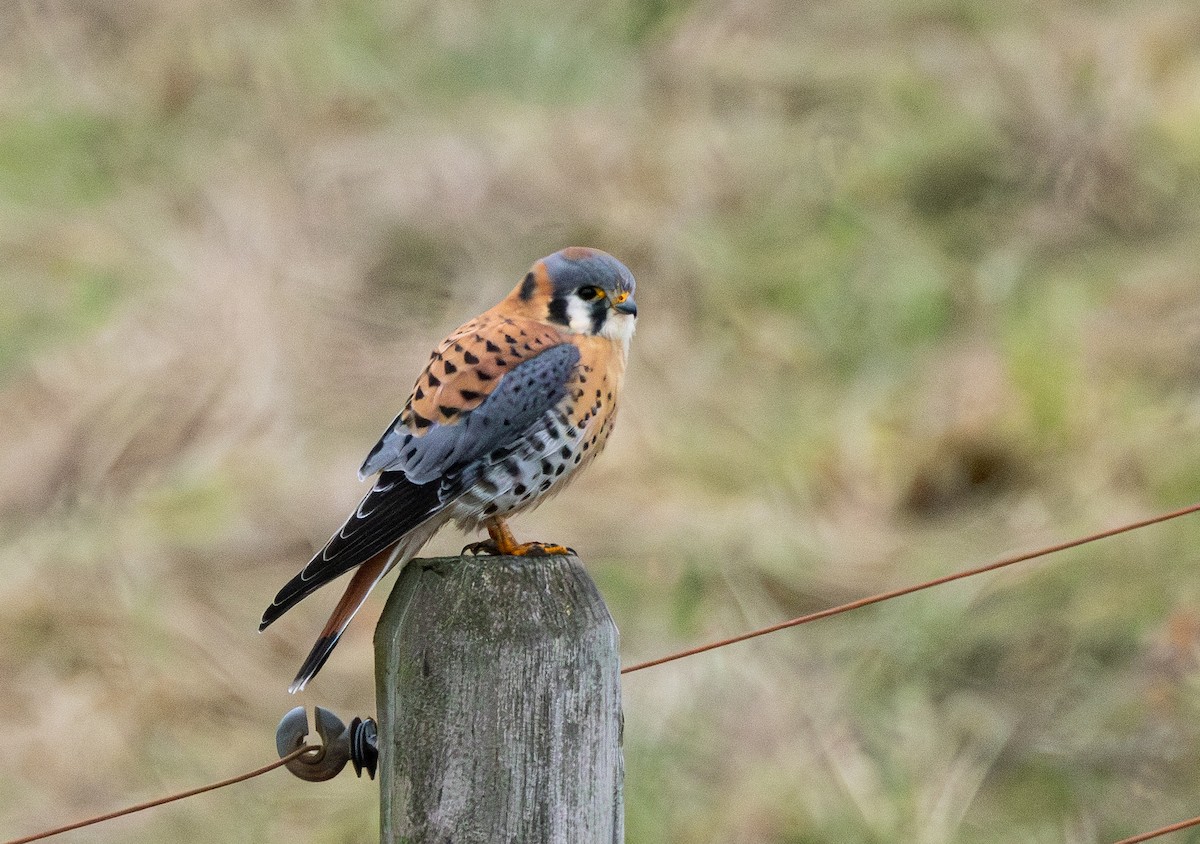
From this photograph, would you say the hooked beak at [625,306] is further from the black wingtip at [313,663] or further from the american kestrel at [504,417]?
the black wingtip at [313,663]

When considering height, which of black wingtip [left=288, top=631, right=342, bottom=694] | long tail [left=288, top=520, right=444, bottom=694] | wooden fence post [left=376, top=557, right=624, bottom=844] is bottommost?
wooden fence post [left=376, top=557, right=624, bottom=844]

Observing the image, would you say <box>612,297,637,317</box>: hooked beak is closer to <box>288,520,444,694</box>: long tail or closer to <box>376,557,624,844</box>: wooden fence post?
<box>288,520,444,694</box>: long tail

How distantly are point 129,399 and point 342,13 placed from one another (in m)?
2.23

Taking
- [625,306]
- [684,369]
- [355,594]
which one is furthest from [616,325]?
[684,369]

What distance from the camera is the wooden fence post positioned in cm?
180

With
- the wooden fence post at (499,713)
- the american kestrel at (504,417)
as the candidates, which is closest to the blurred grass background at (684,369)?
the american kestrel at (504,417)

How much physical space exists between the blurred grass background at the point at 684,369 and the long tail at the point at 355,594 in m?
1.50

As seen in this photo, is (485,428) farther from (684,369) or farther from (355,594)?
(684,369)

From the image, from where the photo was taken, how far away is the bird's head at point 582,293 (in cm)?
286

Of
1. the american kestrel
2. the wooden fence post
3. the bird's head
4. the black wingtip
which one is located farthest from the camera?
the bird's head

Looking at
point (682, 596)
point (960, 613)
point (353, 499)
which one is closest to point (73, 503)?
point (353, 499)

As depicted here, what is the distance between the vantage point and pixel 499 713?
1.80 metres

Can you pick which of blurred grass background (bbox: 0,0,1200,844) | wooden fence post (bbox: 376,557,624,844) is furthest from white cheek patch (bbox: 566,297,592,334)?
blurred grass background (bbox: 0,0,1200,844)

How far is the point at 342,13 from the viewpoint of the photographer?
6562 mm
